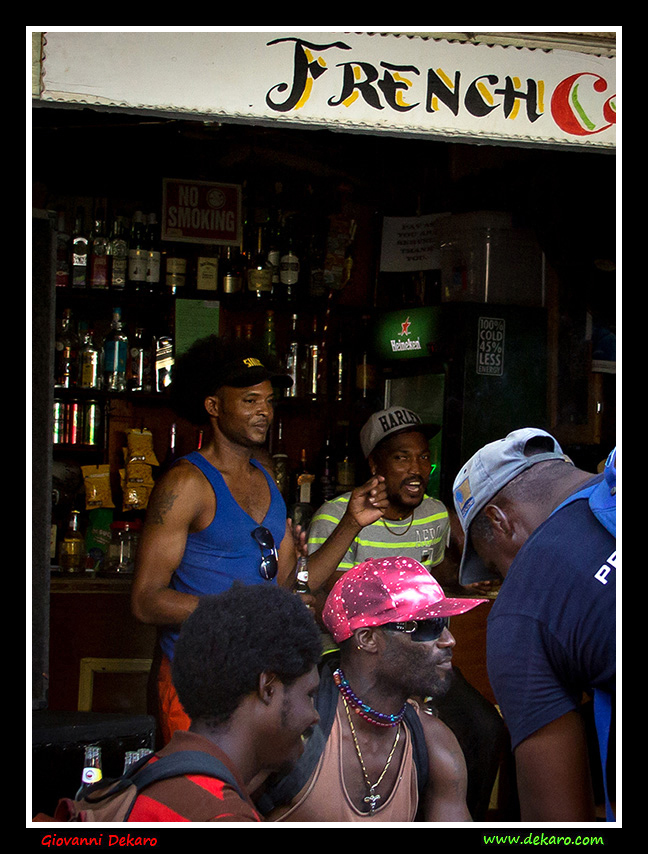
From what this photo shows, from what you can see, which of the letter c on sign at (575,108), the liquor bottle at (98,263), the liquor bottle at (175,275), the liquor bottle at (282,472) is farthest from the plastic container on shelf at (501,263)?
the letter c on sign at (575,108)

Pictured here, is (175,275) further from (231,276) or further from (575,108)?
(575,108)

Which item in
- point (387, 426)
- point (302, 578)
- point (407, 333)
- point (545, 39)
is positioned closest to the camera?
point (545, 39)

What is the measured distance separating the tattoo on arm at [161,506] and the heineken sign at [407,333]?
251cm

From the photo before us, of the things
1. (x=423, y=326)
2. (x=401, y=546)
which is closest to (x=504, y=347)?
(x=423, y=326)

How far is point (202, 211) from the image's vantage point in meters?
5.79

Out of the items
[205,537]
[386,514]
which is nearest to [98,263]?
[386,514]

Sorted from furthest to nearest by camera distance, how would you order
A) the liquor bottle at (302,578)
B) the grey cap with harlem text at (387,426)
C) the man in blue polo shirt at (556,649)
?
the grey cap with harlem text at (387,426) → the liquor bottle at (302,578) → the man in blue polo shirt at (556,649)

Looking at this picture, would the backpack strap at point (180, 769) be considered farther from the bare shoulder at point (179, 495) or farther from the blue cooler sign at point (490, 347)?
the blue cooler sign at point (490, 347)

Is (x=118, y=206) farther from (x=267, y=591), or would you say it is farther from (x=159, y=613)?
(x=267, y=591)

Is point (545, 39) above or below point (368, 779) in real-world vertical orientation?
above

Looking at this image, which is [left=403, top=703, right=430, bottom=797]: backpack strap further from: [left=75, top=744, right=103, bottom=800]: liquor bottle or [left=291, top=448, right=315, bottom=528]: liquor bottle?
[left=291, top=448, right=315, bottom=528]: liquor bottle

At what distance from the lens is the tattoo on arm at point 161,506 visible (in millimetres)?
3096

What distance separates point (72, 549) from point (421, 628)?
306cm

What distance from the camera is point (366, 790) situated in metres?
2.52
